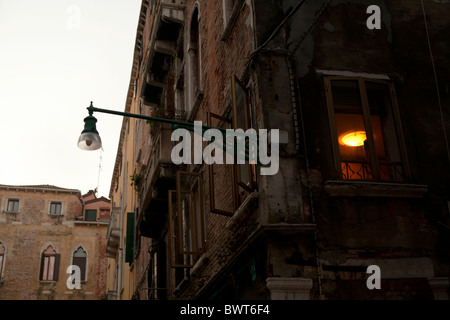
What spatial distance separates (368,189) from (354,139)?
0.95 m

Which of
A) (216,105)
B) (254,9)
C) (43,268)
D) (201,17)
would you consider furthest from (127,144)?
(254,9)

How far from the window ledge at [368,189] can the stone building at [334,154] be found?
0.02 meters

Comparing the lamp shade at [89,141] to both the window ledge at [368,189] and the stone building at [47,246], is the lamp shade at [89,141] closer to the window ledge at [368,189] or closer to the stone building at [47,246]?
the window ledge at [368,189]

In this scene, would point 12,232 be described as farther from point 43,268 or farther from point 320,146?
point 320,146

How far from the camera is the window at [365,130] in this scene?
7840 millimetres

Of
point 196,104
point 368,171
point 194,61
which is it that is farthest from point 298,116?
point 194,61

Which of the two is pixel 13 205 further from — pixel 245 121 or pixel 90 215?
pixel 245 121

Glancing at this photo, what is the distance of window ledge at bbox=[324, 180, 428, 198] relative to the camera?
7410mm

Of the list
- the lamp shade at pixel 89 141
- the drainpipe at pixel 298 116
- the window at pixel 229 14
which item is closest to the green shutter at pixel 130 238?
the window at pixel 229 14

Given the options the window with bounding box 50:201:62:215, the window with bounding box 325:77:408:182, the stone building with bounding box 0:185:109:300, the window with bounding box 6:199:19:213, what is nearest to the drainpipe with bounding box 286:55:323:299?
the window with bounding box 325:77:408:182

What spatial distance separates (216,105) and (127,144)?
2060cm

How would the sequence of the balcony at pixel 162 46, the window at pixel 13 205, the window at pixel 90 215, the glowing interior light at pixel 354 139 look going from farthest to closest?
1. the window at pixel 90 215
2. the window at pixel 13 205
3. the balcony at pixel 162 46
4. the glowing interior light at pixel 354 139

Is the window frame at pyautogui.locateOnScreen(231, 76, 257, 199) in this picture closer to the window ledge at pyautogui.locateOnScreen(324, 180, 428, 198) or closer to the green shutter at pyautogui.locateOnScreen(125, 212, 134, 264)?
the window ledge at pyautogui.locateOnScreen(324, 180, 428, 198)
